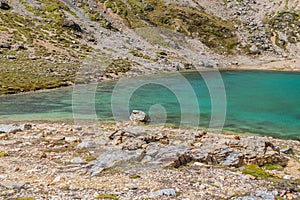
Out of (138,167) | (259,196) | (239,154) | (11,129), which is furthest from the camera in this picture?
(11,129)

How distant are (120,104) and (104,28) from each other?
265ft

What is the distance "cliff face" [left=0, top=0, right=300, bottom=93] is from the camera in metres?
75.5

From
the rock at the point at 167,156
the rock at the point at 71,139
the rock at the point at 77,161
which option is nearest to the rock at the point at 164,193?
the rock at the point at 167,156

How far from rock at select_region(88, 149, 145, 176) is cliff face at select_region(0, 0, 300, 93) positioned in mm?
38648

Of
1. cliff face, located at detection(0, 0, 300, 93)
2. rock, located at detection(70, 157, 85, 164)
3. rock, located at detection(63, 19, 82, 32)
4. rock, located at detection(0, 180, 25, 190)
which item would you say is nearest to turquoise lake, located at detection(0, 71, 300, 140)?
cliff face, located at detection(0, 0, 300, 93)

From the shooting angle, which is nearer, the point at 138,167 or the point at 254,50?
the point at 138,167

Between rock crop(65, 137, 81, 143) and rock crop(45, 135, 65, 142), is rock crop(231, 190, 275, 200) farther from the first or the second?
rock crop(45, 135, 65, 142)

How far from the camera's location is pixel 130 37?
12119cm

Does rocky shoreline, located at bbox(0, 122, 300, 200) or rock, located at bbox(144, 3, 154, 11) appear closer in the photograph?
rocky shoreline, located at bbox(0, 122, 300, 200)

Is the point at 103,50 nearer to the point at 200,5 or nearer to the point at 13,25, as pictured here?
the point at 13,25


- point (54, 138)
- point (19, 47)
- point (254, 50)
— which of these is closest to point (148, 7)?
point (254, 50)

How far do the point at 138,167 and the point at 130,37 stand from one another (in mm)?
106295

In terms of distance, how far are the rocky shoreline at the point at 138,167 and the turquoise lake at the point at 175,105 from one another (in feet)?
33.3

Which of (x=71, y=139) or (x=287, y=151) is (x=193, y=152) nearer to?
(x=287, y=151)
